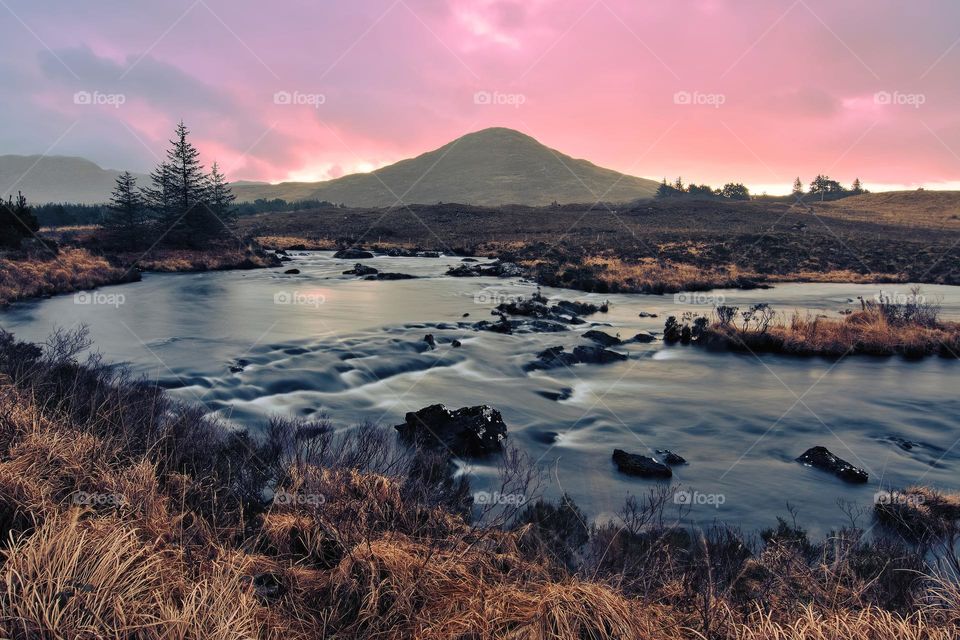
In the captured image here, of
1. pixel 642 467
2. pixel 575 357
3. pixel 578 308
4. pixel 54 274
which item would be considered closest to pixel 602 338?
pixel 575 357

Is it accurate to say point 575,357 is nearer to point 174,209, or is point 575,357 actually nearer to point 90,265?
point 90,265

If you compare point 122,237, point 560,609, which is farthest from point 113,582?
point 122,237

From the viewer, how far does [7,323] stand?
18.8 m

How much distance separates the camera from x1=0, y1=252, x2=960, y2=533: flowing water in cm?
872

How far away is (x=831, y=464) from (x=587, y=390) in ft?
18.5

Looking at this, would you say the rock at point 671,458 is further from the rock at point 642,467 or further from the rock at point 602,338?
the rock at point 602,338

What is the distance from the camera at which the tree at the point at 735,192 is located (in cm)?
13957

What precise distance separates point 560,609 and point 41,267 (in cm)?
3463

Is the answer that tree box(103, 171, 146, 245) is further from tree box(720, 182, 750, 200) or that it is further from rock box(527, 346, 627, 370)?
tree box(720, 182, 750, 200)

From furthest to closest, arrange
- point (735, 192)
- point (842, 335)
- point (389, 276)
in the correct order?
1. point (735, 192)
2. point (389, 276)
3. point (842, 335)

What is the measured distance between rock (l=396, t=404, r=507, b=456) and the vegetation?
11.2 m

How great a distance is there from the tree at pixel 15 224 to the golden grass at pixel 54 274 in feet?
8.19

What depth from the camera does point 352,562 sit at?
4.61m

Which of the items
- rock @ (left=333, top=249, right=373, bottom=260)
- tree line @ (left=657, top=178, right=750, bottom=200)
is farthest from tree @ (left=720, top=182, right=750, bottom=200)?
rock @ (left=333, top=249, right=373, bottom=260)
